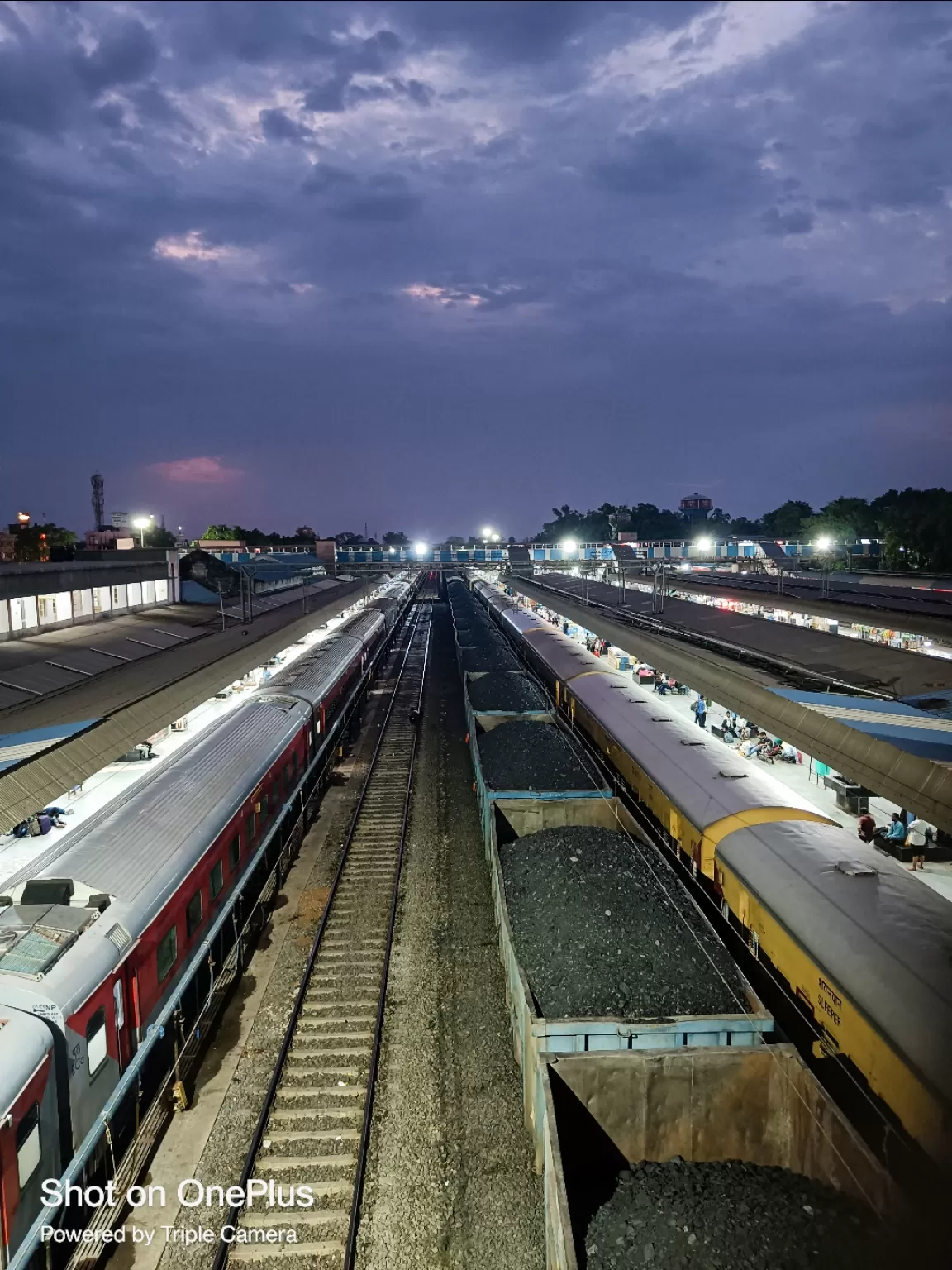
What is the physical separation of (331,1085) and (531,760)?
376 inches

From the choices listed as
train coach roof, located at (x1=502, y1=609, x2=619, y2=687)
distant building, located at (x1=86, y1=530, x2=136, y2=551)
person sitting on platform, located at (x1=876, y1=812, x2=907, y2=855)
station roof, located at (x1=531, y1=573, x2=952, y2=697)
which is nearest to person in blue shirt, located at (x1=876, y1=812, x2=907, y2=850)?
person sitting on platform, located at (x1=876, y1=812, x2=907, y2=855)

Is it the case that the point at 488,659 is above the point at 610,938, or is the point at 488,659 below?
above

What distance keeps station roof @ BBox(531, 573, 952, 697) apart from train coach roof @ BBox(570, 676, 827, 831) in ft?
11.1

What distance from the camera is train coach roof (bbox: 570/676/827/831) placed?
12.9m

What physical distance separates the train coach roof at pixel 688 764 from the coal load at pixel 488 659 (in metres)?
11.1

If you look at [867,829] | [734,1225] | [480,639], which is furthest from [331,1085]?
[480,639]

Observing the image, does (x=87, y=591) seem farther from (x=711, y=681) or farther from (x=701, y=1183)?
(x=701, y=1183)

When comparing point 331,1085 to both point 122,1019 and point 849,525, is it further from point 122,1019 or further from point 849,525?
point 849,525

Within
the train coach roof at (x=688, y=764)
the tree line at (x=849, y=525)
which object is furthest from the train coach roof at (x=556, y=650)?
the tree line at (x=849, y=525)

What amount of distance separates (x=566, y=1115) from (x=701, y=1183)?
1.47 metres

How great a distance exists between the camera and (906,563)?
56.3 metres

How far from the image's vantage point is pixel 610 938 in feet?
32.4

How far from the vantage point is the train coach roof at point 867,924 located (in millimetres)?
7082

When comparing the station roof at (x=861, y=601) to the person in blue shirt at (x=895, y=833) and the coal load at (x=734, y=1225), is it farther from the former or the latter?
the coal load at (x=734, y=1225)
